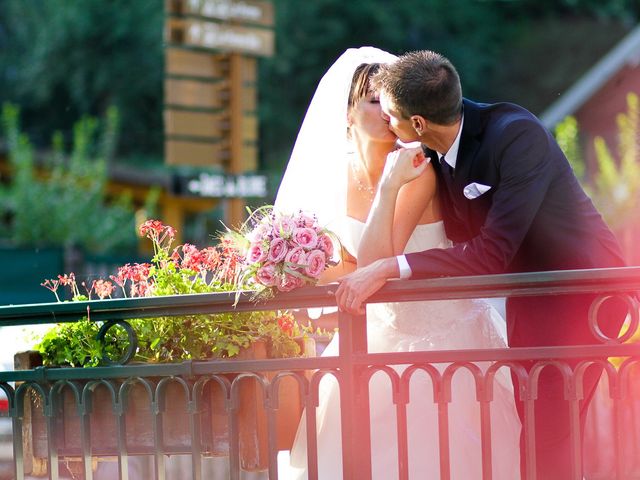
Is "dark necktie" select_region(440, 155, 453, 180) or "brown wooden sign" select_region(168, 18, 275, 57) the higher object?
"brown wooden sign" select_region(168, 18, 275, 57)

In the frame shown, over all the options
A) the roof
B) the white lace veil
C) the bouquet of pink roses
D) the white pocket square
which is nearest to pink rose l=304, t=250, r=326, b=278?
the bouquet of pink roses

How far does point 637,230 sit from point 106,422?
892 centimetres

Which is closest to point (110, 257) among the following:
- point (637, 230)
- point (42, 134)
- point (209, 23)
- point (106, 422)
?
point (209, 23)

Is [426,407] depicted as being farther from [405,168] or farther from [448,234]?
[405,168]

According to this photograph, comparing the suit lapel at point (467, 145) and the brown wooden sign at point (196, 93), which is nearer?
the suit lapel at point (467, 145)

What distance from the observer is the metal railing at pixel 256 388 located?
10.1 feet

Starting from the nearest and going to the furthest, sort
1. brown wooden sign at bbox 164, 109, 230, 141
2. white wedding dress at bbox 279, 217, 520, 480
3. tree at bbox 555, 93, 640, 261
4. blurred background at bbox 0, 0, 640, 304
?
white wedding dress at bbox 279, 217, 520, 480 → brown wooden sign at bbox 164, 109, 230, 141 → tree at bbox 555, 93, 640, 261 → blurred background at bbox 0, 0, 640, 304

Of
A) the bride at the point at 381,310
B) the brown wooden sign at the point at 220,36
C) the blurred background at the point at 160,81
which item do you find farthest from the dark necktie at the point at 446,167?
the blurred background at the point at 160,81

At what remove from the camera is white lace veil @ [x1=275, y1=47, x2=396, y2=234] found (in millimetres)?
4246

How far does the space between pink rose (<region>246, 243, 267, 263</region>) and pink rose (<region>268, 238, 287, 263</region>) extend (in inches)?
1.0

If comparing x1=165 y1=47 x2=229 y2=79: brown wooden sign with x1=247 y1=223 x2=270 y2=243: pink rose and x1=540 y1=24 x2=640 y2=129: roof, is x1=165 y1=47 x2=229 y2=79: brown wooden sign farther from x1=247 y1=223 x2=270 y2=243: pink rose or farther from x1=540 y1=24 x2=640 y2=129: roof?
x1=540 y1=24 x2=640 y2=129: roof

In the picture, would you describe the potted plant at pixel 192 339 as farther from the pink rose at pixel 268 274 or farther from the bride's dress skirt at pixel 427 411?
the bride's dress skirt at pixel 427 411

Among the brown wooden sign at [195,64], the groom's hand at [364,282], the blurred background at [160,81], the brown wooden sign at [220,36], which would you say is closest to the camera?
the groom's hand at [364,282]

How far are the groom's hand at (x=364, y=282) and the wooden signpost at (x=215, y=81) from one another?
7.21 meters
